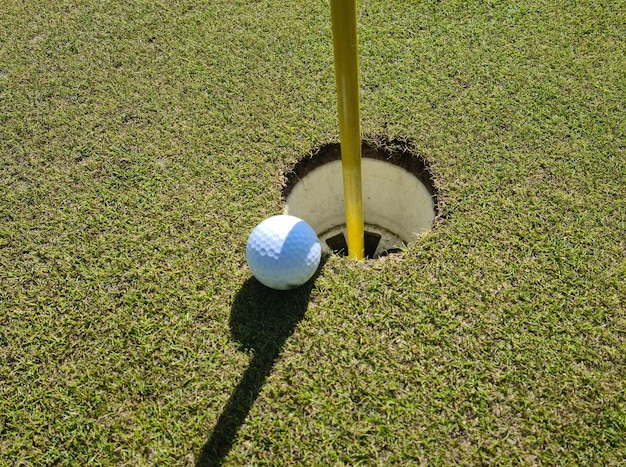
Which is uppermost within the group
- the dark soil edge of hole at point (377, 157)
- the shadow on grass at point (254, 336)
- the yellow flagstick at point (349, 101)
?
the yellow flagstick at point (349, 101)

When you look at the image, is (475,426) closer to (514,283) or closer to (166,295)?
(514,283)

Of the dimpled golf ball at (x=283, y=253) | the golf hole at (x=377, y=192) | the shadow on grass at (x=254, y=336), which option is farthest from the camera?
the golf hole at (x=377, y=192)

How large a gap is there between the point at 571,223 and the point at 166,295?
2282 millimetres

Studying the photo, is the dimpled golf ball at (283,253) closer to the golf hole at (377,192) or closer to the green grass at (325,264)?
the green grass at (325,264)

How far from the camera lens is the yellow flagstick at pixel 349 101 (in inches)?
72.6

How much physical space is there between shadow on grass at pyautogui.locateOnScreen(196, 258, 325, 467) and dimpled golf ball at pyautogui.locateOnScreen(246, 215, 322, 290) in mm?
124

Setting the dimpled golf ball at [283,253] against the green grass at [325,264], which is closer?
the green grass at [325,264]

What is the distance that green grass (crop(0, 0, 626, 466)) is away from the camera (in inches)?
86.9

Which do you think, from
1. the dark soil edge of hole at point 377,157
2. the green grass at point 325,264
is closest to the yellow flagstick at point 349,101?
the green grass at point 325,264

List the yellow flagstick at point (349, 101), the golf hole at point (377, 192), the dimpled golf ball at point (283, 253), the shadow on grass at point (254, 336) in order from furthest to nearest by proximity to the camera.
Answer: the golf hole at point (377, 192) → the dimpled golf ball at point (283, 253) → the shadow on grass at point (254, 336) → the yellow flagstick at point (349, 101)

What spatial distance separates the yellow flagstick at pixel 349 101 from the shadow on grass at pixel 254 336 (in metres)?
0.34

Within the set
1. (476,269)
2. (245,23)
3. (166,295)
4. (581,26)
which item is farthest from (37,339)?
(581,26)

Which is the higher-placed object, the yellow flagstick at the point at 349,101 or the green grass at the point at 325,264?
the yellow flagstick at the point at 349,101

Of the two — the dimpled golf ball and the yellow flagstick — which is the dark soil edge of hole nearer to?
the yellow flagstick
